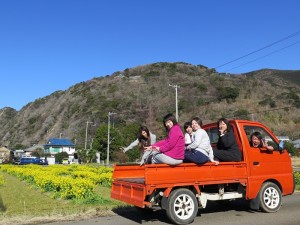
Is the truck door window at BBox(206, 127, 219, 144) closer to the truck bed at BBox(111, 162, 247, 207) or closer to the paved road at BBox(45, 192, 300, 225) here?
the truck bed at BBox(111, 162, 247, 207)

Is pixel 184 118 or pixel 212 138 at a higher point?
pixel 184 118

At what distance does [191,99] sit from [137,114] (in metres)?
15.7

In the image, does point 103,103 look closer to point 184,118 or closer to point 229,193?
point 184,118

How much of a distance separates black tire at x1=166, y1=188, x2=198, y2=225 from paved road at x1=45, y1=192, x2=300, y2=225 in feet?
1.09

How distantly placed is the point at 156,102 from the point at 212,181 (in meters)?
96.1

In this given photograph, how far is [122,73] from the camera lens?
144 meters

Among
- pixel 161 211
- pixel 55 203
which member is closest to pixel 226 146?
pixel 161 211

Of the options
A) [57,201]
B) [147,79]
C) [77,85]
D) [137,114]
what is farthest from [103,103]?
[57,201]

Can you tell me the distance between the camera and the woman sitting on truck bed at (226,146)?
28.4ft

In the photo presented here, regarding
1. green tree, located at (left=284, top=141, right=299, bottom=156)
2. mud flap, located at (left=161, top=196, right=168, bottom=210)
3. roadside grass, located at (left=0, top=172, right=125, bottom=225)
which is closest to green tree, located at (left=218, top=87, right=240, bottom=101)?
green tree, located at (left=284, top=141, right=299, bottom=156)

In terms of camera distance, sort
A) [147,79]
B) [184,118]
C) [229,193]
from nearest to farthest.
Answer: [229,193] → [184,118] → [147,79]

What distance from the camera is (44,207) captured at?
1098 centimetres

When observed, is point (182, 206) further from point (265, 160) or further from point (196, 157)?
point (265, 160)

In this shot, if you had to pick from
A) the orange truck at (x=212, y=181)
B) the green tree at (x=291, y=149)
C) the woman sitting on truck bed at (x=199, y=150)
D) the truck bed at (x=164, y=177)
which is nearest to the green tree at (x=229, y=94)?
the green tree at (x=291, y=149)
